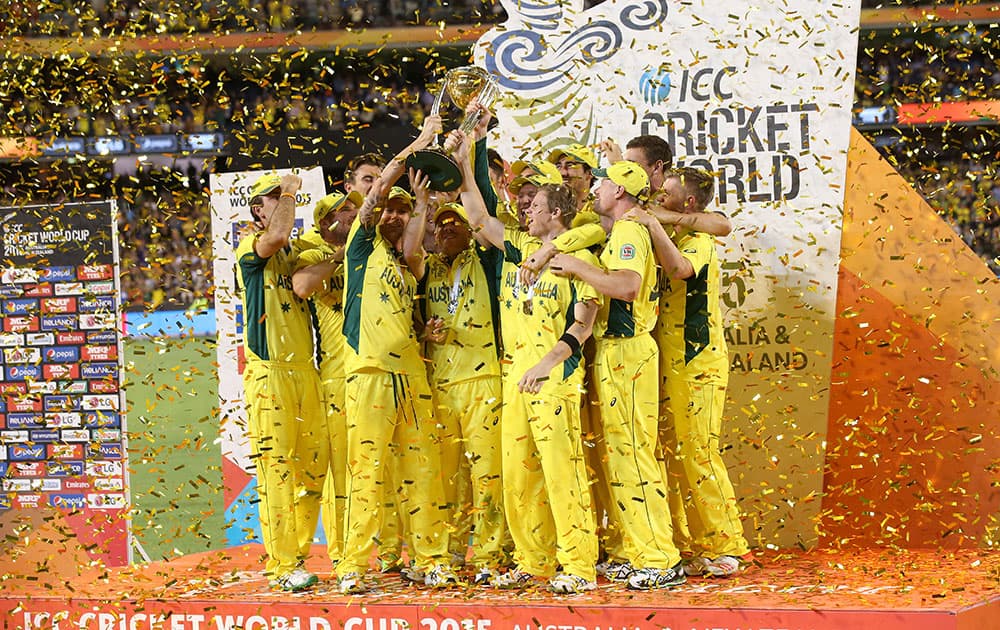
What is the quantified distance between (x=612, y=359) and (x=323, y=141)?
113 inches

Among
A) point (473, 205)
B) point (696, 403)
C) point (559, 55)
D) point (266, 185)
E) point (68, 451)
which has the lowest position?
point (68, 451)

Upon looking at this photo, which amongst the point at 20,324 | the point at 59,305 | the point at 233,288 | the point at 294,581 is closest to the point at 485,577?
the point at 294,581

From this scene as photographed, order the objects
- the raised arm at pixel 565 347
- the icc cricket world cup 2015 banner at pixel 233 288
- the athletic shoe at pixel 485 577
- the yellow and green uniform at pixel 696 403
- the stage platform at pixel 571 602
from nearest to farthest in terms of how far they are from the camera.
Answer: the stage platform at pixel 571 602 → the raised arm at pixel 565 347 → the athletic shoe at pixel 485 577 → the yellow and green uniform at pixel 696 403 → the icc cricket world cup 2015 banner at pixel 233 288

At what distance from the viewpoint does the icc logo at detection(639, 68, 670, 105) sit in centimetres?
653

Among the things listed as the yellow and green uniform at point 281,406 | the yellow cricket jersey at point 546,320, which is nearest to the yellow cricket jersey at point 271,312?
the yellow and green uniform at point 281,406

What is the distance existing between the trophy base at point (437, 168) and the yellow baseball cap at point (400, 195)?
0.13m

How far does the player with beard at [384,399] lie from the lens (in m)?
5.20

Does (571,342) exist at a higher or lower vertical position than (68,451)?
higher

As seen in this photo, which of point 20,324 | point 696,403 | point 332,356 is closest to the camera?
point 696,403

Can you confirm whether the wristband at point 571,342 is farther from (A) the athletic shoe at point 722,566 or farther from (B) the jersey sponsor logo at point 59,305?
(B) the jersey sponsor logo at point 59,305

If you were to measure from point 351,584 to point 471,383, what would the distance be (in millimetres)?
1110

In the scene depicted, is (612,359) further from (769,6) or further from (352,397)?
(769,6)

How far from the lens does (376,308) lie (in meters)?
5.28

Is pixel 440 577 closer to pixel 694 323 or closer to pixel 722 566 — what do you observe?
pixel 722 566
